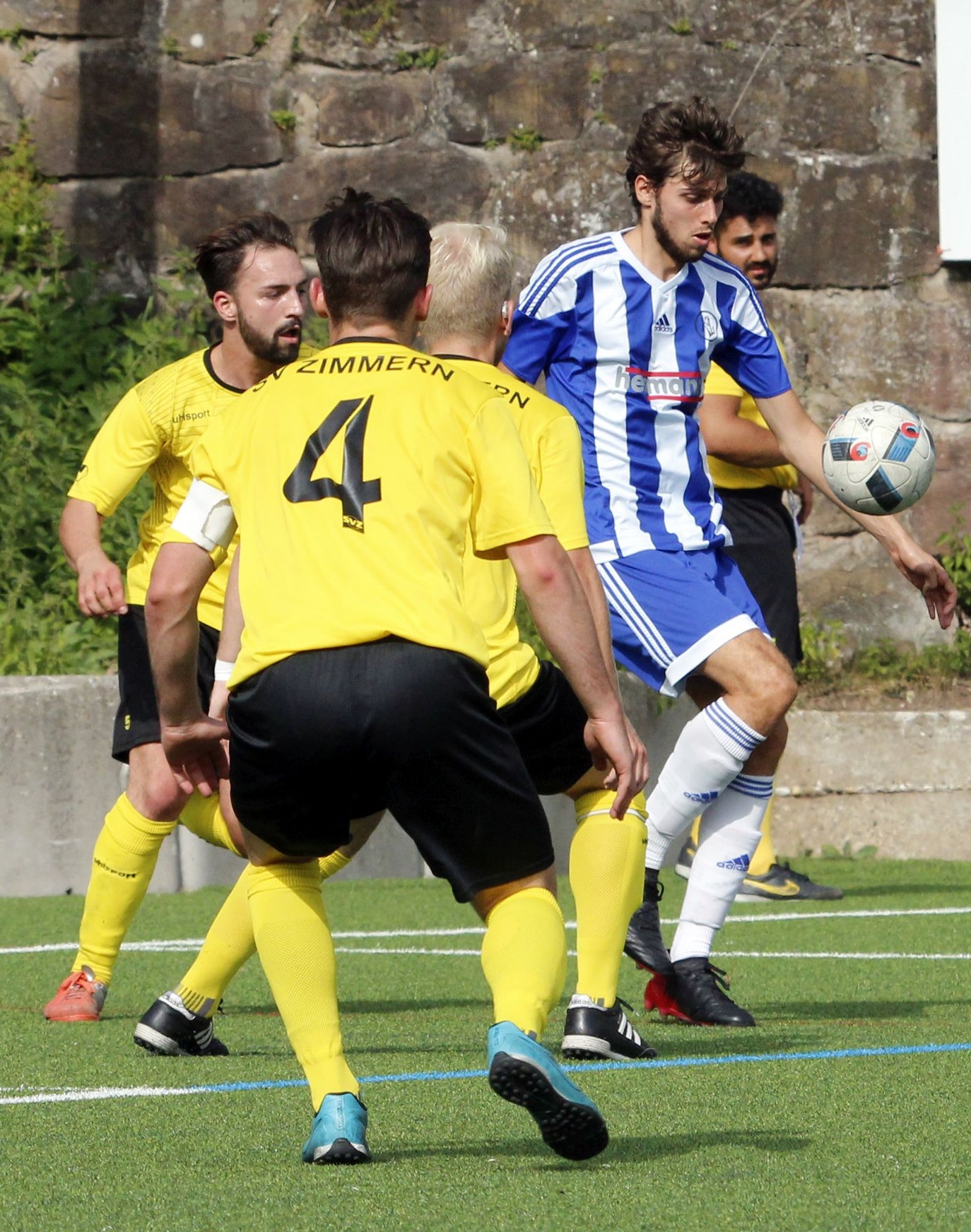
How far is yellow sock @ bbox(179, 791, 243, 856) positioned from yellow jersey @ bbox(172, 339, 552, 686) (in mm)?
2440

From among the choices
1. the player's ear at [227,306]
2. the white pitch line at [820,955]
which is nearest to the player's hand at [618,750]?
the player's ear at [227,306]

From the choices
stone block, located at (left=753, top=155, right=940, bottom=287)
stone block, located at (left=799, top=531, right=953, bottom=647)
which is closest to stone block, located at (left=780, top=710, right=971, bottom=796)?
stone block, located at (left=799, top=531, right=953, bottom=647)

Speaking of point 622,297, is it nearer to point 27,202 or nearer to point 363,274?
point 363,274

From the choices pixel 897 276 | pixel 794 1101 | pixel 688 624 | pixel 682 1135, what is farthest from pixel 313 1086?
pixel 897 276

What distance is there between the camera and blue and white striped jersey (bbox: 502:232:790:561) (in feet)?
18.2

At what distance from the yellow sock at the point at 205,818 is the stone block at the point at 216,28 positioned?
283 inches

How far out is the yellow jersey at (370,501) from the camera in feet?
10.9

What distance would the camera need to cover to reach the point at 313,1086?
136 inches

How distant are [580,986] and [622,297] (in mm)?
1874

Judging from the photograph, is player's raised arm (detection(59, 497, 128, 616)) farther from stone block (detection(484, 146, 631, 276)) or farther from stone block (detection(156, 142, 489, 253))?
stone block (detection(156, 142, 489, 253))

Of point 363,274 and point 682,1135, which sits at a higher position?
point 363,274

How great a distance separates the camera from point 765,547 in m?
8.34

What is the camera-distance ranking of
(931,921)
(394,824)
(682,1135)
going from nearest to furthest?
(682,1135), (931,921), (394,824)

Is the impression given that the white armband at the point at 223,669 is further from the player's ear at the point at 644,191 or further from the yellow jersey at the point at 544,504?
the player's ear at the point at 644,191
